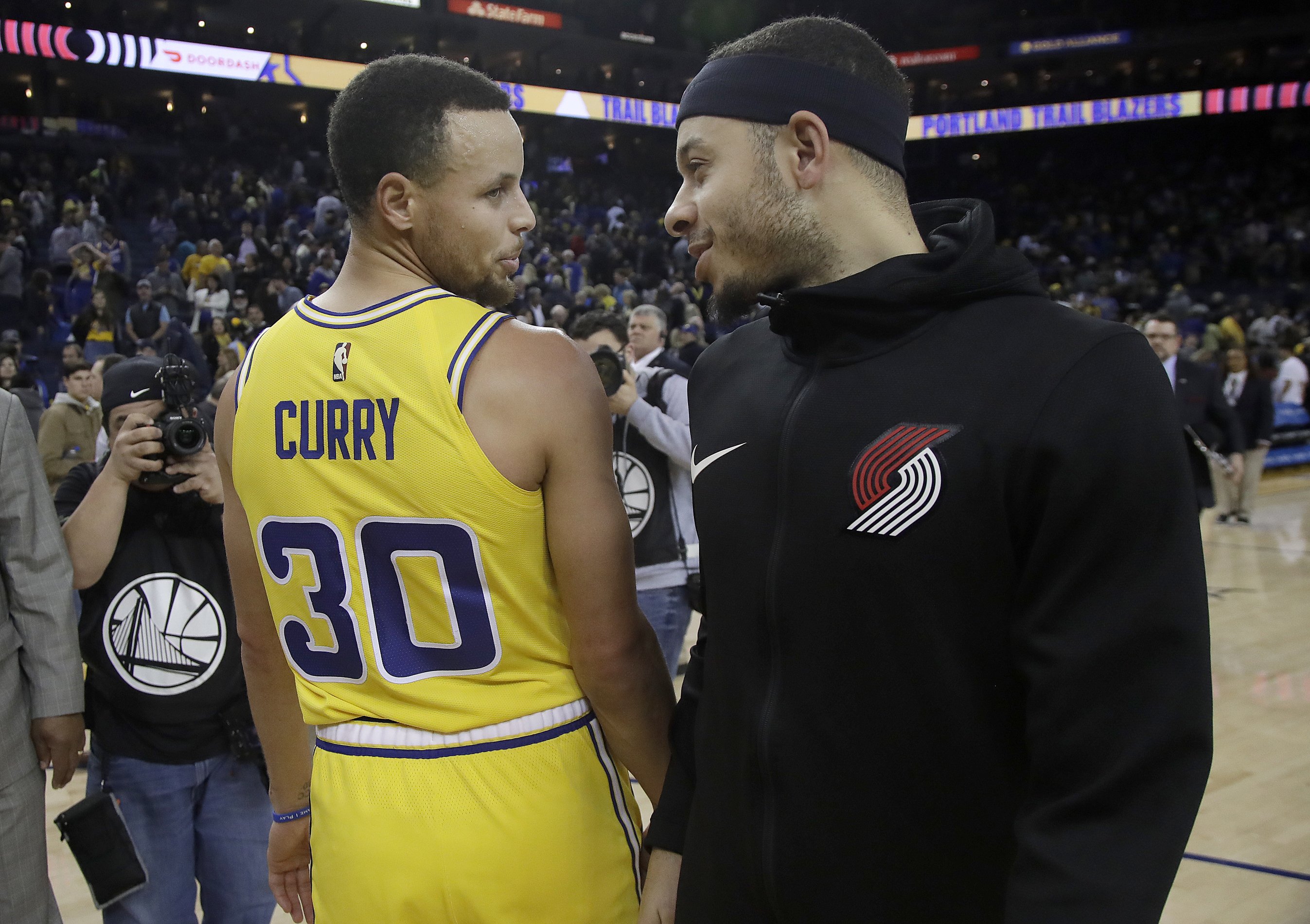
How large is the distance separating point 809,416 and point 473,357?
18.5 inches

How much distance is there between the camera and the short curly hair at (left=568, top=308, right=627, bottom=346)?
4184 millimetres

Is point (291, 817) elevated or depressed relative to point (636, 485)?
depressed

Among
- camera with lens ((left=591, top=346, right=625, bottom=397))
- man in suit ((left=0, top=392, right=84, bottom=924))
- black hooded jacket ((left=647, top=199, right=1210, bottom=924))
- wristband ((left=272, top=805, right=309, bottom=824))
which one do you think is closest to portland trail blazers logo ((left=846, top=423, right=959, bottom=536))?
black hooded jacket ((left=647, top=199, right=1210, bottom=924))

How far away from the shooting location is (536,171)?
25.1m

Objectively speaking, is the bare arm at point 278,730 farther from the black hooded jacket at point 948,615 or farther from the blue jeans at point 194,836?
the black hooded jacket at point 948,615

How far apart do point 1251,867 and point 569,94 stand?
24.3m

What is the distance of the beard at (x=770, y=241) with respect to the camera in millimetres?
1245

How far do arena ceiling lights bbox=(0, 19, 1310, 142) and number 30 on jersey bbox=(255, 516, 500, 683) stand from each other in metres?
16.8

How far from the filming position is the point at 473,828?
4.55 feet

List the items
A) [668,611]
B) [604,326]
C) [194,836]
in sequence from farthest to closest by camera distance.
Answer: [604,326] → [668,611] → [194,836]

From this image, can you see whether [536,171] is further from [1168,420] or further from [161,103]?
[1168,420]

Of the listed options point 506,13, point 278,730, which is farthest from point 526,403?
point 506,13

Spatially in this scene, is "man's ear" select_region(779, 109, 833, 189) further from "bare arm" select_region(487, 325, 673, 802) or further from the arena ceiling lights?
the arena ceiling lights

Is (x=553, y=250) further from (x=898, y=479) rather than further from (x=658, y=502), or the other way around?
(x=898, y=479)
